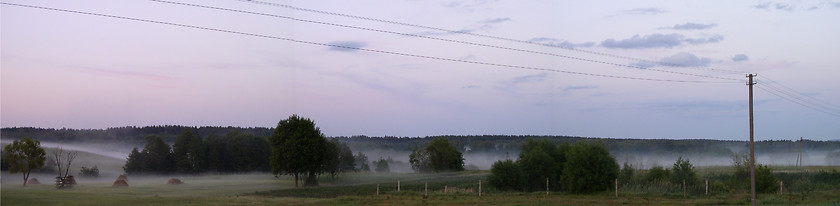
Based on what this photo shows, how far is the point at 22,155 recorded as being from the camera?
60.2m

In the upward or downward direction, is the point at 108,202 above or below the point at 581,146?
below

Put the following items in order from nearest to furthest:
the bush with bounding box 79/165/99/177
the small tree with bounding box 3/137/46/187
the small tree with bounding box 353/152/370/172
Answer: the small tree with bounding box 3/137/46/187, the bush with bounding box 79/165/99/177, the small tree with bounding box 353/152/370/172

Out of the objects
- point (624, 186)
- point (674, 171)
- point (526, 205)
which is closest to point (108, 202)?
point (526, 205)

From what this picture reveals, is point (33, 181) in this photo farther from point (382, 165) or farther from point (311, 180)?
point (382, 165)

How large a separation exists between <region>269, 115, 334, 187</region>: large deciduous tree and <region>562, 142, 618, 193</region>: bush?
2693 centimetres

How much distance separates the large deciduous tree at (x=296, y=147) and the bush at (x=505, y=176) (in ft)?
63.2

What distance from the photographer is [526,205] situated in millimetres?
44031

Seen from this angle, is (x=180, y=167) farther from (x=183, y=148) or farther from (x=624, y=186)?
(x=624, y=186)

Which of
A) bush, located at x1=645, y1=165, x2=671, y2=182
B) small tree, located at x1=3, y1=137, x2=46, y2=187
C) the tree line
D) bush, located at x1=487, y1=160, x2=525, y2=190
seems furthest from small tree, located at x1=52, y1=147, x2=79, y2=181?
bush, located at x1=645, y1=165, x2=671, y2=182

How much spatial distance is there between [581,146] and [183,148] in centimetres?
7239

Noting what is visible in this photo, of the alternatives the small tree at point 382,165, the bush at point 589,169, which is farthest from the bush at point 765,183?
the small tree at point 382,165

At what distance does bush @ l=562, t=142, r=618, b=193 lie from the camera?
210ft

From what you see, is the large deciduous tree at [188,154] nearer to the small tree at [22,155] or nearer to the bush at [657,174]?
the small tree at [22,155]

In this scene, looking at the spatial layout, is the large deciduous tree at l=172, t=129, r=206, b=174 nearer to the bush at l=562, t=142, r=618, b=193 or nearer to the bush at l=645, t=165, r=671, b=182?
the bush at l=562, t=142, r=618, b=193
